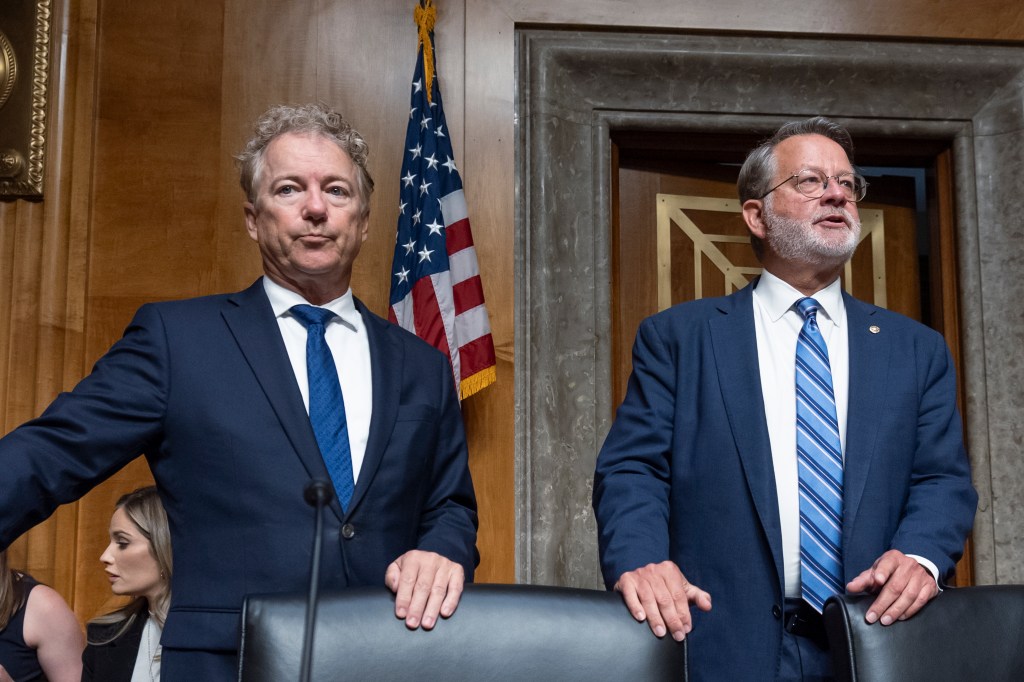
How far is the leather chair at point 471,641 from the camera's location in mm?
1498

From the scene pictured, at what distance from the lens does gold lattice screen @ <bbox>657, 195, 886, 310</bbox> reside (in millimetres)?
4324

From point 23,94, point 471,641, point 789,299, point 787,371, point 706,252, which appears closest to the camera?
point 471,641

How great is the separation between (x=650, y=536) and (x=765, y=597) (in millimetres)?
274

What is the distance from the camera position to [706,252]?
4.37 meters

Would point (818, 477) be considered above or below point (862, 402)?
below

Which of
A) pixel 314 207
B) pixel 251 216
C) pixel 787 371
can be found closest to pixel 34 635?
pixel 251 216

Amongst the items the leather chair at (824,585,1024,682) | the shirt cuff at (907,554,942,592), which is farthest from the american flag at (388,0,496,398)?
the leather chair at (824,585,1024,682)

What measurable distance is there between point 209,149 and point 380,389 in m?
2.15

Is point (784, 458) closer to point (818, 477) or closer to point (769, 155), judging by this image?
point (818, 477)

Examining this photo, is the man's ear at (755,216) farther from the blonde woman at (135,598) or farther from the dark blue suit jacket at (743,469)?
the blonde woman at (135,598)

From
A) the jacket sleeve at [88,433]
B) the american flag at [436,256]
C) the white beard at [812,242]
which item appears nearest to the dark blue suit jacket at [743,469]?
the white beard at [812,242]

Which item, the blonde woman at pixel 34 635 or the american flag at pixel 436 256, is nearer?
the blonde woman at pixel 34 635

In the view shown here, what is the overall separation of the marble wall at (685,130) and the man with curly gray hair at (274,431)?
5.47 feet

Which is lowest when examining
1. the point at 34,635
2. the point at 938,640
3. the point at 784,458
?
the point at 34,635
